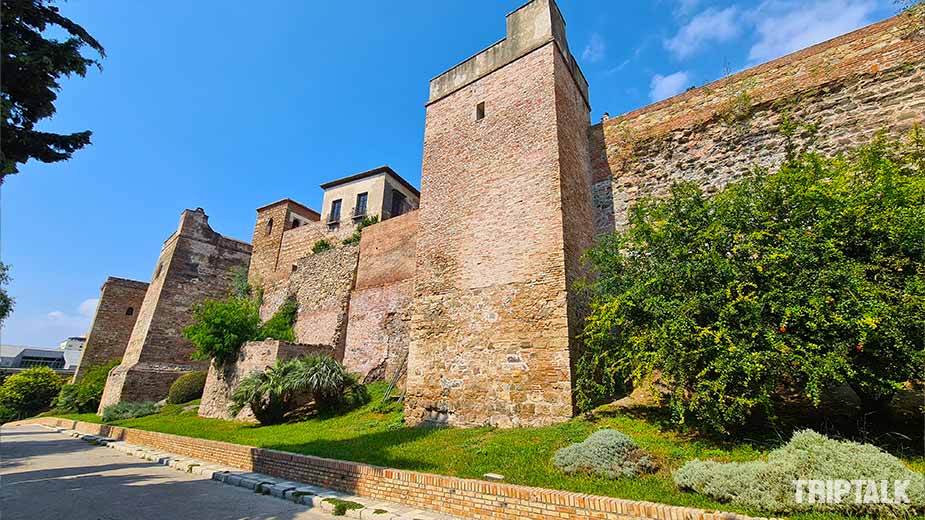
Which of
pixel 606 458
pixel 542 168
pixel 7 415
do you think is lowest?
pixel 7 415

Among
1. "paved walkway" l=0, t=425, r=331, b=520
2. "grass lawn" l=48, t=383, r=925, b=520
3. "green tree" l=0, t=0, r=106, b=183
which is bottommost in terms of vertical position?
"paved walkway" l=0, t=425, r=331, b=520

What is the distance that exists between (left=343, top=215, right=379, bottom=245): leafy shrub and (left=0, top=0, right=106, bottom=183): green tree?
39.1 ft

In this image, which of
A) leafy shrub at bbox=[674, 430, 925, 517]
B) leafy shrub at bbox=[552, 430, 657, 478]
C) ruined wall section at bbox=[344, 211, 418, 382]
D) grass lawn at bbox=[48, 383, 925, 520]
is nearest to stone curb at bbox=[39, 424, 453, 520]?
grass lawn at bbox=[48, 383, 925, 520]

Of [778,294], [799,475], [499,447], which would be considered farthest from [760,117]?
[499,447]

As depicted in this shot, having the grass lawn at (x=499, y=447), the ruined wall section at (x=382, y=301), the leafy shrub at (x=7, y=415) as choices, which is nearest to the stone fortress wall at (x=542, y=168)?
the ruined wall section at (x=382, y=301)

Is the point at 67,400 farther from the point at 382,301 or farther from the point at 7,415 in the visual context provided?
the point at 382,301

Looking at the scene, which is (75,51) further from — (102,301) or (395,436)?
(102,301)

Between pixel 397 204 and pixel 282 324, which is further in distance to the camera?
pixel 397 204

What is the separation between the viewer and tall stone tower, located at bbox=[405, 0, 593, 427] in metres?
8.70

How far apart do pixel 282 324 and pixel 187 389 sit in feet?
15.8

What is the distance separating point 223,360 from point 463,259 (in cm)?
1067

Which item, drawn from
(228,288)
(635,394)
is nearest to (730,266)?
(635,394)

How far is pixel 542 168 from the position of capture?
9844mm

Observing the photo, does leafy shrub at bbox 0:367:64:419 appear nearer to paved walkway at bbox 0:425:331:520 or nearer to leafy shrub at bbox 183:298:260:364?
leafy shrub at bbox 183:298:260:364
